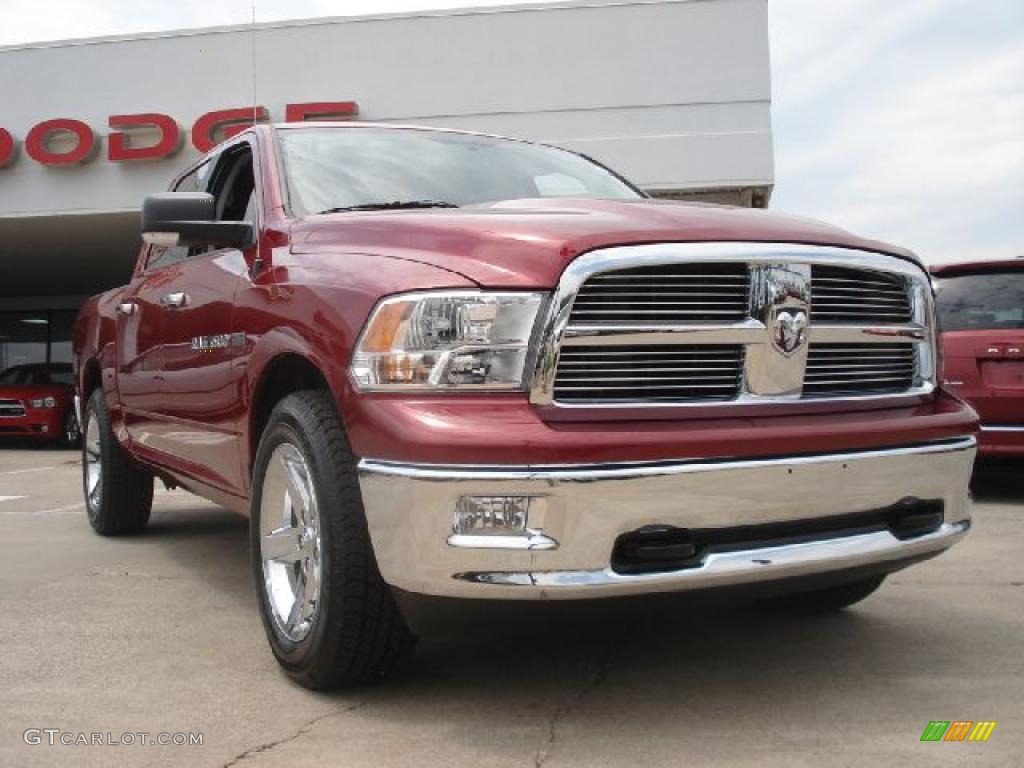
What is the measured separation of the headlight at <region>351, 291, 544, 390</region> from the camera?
266 cm

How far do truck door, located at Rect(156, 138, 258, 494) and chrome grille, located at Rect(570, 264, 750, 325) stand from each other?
1.39m

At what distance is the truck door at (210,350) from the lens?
3746 mm

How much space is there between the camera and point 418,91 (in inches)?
619

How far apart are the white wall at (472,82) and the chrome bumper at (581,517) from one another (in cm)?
1261

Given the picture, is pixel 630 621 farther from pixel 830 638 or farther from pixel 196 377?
pixel 196 377

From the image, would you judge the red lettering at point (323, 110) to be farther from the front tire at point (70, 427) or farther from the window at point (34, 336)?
the window at point (34, 336)

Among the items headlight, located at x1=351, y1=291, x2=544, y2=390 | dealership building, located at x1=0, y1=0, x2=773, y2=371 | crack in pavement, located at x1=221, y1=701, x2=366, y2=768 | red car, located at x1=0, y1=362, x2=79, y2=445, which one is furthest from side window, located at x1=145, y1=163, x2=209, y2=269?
red car, located at x1=0, y1=362, x2=79, y2=445

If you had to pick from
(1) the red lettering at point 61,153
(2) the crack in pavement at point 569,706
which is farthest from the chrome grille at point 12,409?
(2) the crack in pavement at point 569,706

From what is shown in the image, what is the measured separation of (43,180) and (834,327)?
1601 centimetres

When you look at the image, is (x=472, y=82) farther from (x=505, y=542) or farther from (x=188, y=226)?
(x=505, y=542)

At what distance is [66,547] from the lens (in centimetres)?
574

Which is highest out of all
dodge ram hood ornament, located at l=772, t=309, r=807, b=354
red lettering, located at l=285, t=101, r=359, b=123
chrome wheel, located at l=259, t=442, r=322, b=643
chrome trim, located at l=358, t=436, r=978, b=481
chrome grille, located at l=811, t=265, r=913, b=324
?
red lettering, located at l=285, t=101, r=359, b=123

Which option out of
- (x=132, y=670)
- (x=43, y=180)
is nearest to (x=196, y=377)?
(x=132, y=670)

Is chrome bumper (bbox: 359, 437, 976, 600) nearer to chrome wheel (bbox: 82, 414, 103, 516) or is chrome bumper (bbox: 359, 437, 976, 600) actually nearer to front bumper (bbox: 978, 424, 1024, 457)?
chrome wheel (bbox: 82, 414, 103, 516)
